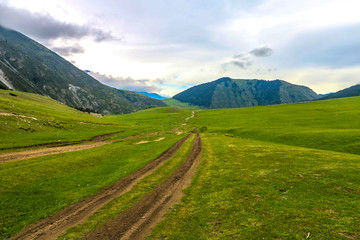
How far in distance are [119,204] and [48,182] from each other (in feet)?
33.8

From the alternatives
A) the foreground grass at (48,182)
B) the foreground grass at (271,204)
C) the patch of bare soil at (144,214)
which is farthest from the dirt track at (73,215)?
the foreground grass at (271,204)

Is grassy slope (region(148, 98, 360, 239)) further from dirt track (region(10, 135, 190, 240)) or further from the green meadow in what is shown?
dirt track (region(10, 135, 190, 240))

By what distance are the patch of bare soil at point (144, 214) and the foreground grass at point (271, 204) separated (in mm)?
860

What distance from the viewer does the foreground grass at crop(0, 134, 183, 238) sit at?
14727 mm

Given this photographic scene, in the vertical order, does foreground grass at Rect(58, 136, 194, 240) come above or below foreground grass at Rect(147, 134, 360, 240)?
above

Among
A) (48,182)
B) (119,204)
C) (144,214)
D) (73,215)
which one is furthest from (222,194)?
(48,182)

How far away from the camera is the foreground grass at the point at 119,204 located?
41.8 feet

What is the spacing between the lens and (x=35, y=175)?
22.4 m

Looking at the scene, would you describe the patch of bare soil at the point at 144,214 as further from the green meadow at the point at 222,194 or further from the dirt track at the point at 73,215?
the dirt track at the point at 73,215

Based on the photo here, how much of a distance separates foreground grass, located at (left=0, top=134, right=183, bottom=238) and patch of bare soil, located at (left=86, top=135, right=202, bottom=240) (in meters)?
5.79

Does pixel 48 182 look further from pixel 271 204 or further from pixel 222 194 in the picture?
pixel 271 204

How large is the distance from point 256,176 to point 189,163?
1112 cm

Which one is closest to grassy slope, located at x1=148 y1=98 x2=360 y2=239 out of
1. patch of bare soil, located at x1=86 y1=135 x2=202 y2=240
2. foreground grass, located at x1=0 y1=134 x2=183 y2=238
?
patch of bare soil, located at x1=86 y1=135 x2=202 y2=240

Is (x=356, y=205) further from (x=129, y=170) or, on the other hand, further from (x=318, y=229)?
(x=129, y=170)
